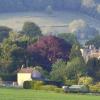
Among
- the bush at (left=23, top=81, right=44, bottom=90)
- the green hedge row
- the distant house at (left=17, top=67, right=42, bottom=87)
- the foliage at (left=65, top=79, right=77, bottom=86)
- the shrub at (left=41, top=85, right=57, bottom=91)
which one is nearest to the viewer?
the green hedge row

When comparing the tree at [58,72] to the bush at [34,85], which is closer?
the bush at [34,85]

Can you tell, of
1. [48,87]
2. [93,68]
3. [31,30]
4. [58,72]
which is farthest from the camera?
[31,30]

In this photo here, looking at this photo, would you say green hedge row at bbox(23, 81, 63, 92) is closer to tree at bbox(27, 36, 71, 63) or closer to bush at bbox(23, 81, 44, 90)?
bush at bbox(23, 81, 44, 90)

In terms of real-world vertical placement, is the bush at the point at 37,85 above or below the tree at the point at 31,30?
below

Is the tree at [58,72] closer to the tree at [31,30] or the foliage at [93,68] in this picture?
the foliage at [93,68]

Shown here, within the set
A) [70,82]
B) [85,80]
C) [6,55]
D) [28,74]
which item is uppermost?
[6,55]

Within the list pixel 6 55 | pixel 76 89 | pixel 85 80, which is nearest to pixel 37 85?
pixel 76 89

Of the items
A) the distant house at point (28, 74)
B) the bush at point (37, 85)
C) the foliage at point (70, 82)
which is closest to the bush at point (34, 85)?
the bush at point (37, 85)

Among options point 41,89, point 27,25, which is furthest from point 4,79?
point 27,25

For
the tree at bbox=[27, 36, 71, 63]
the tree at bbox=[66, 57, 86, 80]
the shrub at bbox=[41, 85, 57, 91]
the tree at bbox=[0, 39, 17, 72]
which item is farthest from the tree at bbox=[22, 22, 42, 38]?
the shrub at bbox=[41, 85, 57, 91]

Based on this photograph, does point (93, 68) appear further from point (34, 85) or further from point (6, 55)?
point (34, 85)

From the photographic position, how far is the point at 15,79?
8262 centimetres

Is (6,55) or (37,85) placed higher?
(6,55)

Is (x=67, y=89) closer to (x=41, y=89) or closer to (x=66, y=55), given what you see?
(x=41, y=89)
